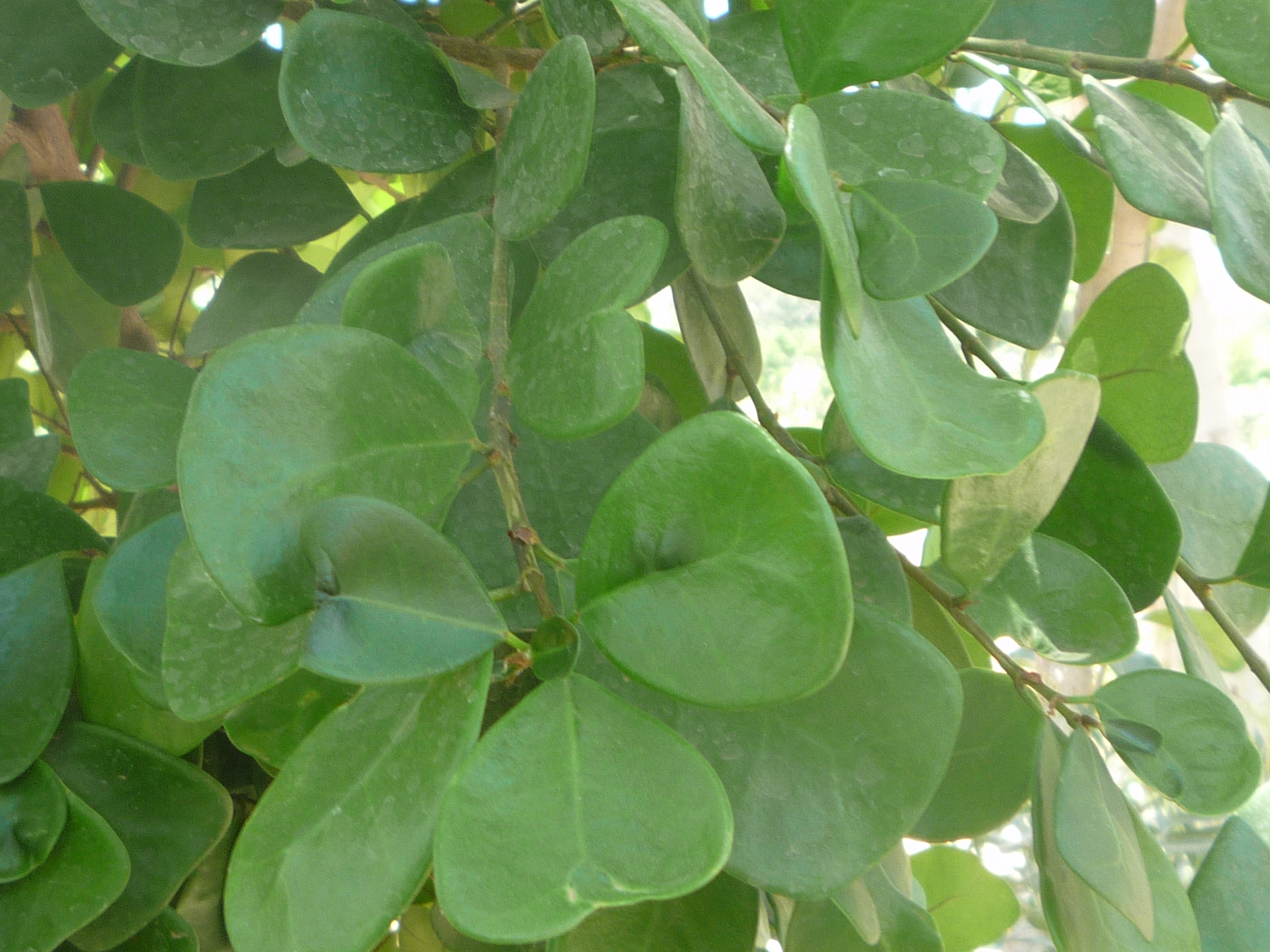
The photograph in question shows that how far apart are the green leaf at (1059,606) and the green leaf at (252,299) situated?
260mm

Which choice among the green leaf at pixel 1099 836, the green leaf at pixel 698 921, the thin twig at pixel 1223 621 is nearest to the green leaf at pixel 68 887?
the green leaf at pixel 698 921

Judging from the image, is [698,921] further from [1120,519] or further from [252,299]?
[252,299]

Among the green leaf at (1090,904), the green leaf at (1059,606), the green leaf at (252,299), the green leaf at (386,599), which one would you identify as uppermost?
the green leaf at (386,599)

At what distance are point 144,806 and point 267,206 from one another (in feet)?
0.73

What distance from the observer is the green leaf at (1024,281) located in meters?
0.33

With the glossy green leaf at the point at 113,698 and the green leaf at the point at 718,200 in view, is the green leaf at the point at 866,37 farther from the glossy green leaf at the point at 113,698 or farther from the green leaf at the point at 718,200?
the glossy green leaf at the point at 113,698

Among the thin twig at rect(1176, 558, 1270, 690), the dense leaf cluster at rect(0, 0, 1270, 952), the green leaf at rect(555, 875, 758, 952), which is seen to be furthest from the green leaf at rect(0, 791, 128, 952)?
the thin twig at rect(1176, 558, 1270, 690)

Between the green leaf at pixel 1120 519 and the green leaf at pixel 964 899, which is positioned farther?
the green leaf at pixel 964 899

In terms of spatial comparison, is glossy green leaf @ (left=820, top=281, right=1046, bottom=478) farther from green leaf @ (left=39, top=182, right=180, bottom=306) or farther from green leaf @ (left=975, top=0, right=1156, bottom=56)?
green leaf @ (left=39, top=182, right=180, bottom=306)

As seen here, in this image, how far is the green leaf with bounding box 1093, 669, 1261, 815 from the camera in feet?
0.91

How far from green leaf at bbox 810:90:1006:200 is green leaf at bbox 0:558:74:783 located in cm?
25

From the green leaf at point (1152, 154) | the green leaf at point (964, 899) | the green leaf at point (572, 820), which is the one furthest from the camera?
the green leaf at point (964, 899)

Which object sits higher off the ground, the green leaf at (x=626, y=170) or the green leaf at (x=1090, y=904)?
the green leaf at (x=626, y=170)

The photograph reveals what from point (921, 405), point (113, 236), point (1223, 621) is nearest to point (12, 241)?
point (113, 236)
